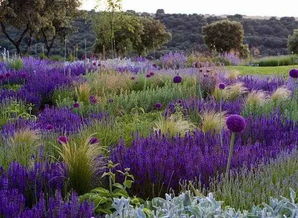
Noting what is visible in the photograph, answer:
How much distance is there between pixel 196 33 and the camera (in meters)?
62.5

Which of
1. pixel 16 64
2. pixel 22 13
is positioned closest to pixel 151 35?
pixel 22 13

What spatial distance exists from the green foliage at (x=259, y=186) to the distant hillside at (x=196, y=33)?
47720mm

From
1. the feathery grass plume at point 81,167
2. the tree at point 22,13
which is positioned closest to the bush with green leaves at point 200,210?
the feathery grass plume at point 81,167

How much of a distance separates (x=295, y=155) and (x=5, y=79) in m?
7.55

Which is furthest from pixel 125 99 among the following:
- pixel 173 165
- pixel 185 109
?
pixel 173 165

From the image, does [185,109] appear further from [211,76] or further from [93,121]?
[211,76]

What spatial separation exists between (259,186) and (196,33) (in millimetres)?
60363

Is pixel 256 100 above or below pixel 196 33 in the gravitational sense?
above

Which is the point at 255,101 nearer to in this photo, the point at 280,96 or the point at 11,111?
the point at 280,96

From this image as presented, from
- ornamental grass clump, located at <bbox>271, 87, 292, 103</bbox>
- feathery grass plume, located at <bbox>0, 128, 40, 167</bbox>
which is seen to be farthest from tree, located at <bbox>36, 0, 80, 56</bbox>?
feathery grass plume, located at <bbox>0, 128, 40, 167</bbox>

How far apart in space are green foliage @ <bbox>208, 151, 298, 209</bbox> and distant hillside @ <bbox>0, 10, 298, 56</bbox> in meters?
47.7

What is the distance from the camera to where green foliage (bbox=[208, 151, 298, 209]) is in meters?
2.92

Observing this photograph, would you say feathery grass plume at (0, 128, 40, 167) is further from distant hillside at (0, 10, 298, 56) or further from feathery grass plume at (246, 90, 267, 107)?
distant hillside at (0, 10, 298, 56)

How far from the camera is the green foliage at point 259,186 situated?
2916mm
